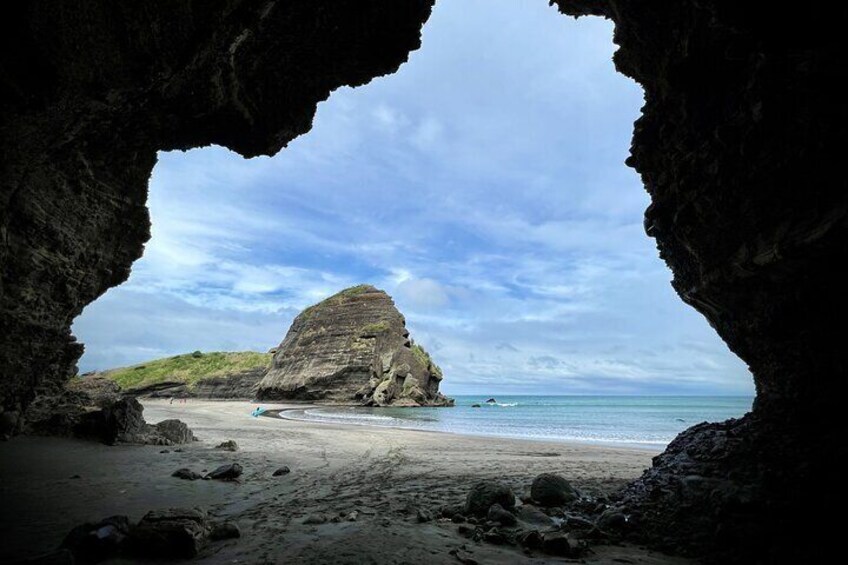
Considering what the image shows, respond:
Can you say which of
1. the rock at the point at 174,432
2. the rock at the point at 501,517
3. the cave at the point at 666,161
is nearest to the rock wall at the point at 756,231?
the cave at the point at 666,161

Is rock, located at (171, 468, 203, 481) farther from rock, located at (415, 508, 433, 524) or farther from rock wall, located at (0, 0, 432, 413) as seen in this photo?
rock, located at (415, 508, 433, 524)

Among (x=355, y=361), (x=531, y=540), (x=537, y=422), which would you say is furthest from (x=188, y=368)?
(x=531, y=540)

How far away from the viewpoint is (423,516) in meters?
5.90

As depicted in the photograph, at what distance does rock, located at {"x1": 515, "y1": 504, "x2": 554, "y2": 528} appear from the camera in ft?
19.4

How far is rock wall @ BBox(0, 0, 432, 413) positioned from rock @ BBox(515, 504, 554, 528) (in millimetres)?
9027

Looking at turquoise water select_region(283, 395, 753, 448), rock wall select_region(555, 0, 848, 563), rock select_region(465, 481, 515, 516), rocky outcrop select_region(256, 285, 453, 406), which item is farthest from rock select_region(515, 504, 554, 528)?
rocky outcrop select_region(256, 285, 453, 406)

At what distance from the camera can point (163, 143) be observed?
33.3ft

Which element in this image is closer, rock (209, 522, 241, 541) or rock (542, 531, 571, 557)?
rock (542, 531, 571, 557)

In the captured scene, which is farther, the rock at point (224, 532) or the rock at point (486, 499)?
the rock at point (486, 499)

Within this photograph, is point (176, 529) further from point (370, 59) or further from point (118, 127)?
point (370, 59)

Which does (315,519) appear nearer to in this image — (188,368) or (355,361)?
(355,361)

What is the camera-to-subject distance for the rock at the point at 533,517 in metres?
5.91

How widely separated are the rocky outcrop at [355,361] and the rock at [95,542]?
183ft

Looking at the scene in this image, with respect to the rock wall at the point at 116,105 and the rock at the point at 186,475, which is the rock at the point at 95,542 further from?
the rock wall at the point at 116,105
